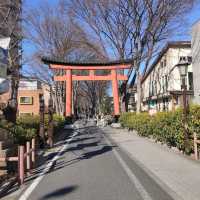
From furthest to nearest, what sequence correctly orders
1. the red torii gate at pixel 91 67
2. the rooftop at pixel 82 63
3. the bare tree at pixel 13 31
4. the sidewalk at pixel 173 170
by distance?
the red torii gate at pixel 91 67 < the rooftop at pixel 82 63 < the bare tree at pixel 13 31 < the sidewalk at pixel 173 170

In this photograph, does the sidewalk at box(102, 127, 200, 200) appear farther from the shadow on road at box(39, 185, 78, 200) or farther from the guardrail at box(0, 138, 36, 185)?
the guardrail at box(0, 138, 36, 185)

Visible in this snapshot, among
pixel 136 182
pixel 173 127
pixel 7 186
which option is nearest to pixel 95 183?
pixel 136 182


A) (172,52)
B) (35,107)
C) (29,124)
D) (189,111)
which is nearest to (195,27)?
(172,52)

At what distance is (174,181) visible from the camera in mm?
10641

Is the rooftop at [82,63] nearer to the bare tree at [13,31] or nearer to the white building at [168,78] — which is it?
the white building at [168,78]

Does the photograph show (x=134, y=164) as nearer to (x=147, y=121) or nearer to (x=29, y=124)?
(x=29, y=124)

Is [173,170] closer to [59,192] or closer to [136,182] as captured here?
[136,182]

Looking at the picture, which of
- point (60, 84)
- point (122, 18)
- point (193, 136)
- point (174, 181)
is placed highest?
point (122, 18)

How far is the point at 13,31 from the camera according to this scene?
24.9 m

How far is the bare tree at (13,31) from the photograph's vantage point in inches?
914

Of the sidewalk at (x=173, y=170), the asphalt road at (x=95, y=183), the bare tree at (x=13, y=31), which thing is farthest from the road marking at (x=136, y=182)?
the bare tree at (x=13, y=31)

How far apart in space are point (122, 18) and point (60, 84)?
58.2 feet

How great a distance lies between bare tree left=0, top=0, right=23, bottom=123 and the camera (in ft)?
76.2

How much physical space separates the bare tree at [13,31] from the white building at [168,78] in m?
20.2
